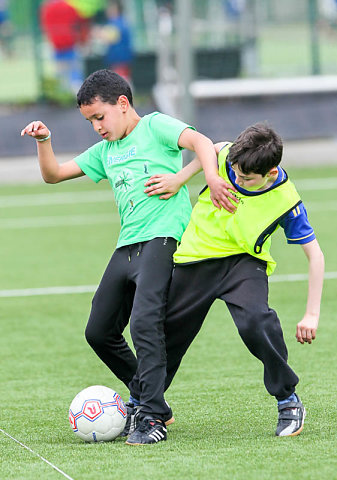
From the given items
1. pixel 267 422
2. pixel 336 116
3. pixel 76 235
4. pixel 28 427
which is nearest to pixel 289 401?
pixel 267 422

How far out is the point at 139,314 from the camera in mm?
4812

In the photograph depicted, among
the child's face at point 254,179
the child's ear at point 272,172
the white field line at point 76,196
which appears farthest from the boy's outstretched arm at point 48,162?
the white field line at point 76,196

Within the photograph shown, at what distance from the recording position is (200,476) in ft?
13.4

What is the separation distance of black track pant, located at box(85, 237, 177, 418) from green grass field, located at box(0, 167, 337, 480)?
315 mm

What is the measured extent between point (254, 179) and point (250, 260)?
41 centimetres

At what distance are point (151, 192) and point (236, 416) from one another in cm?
126

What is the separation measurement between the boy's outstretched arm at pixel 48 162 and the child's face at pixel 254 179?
99 centimetres

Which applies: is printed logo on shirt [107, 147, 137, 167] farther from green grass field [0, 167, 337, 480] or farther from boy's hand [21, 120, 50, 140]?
green grass field [0, 167, 337, 480]

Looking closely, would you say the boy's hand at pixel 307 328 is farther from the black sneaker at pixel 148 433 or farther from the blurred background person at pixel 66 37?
the blurred background person at pixel 66 37

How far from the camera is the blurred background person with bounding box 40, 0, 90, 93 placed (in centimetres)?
1992

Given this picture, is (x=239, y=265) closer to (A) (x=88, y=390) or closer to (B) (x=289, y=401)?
(B) (x=289, y=401)

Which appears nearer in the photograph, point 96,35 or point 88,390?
point 88,390

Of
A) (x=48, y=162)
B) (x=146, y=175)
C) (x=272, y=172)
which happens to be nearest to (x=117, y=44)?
(x=48, y=162)

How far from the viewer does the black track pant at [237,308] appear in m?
4.67
